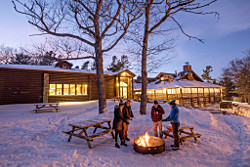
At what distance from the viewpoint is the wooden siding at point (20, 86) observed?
15.8m

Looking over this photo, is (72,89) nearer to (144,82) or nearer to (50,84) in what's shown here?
(50,84)

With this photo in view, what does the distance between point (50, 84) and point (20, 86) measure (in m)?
3.14

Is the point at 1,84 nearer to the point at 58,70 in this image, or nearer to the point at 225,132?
the point at 58,70

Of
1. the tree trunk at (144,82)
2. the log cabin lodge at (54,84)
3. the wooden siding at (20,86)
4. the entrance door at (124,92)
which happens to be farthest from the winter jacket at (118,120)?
the entrance door at (124,92)

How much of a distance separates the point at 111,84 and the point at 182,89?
53.2ft

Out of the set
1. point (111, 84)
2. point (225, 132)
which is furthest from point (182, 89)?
point (225, 132)

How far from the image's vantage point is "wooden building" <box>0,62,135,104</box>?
1603 cm

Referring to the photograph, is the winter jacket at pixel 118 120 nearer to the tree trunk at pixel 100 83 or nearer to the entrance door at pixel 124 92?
the tree trunk at pixel 100 83

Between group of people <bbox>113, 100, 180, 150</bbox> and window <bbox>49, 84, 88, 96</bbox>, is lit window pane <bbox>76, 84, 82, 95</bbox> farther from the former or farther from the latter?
group of people <bbox>113, 100, 180, 150</bbox>

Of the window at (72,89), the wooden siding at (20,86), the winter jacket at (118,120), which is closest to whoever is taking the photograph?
the winter jacket at (118,120)

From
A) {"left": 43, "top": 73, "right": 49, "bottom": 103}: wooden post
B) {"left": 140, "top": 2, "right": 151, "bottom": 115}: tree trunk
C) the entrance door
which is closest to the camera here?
{"left": 140, "top": 2, "right": 151, "bottom": 115}: tree trunk

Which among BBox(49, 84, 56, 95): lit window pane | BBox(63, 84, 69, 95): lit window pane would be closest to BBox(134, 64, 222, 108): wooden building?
BBox(63, 84, 69, 95): lit window pane

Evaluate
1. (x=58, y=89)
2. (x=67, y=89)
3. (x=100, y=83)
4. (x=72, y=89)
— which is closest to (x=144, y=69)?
(x=100, y=83)

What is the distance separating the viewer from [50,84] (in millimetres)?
18219
